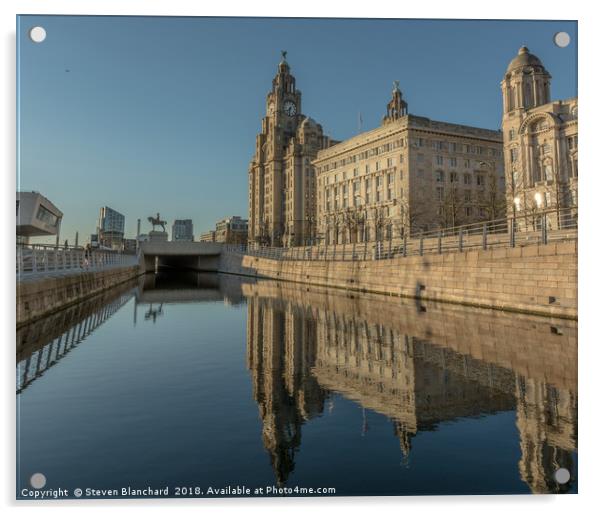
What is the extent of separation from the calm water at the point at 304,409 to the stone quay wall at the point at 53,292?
107cm

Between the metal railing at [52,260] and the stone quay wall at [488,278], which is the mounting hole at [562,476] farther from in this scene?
the stone quay wall at [488,278]

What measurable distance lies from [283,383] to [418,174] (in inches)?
3237

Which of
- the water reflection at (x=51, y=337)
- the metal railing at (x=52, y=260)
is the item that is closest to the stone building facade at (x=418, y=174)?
the metal railing at (x=52, y=260)

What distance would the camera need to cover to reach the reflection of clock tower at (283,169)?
14450 centimetres

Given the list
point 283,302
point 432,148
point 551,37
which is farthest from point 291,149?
point 551,37

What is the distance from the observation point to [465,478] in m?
6.10

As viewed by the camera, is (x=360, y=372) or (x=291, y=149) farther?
(x=291, y=149)

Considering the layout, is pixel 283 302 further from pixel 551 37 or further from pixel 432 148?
pixel 432 148

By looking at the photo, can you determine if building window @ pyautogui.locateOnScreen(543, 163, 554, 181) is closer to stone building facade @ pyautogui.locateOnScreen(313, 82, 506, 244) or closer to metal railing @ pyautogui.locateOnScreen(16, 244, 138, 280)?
stone building facade @ pyautogui.locateOnScreen(313, 82, 506, 244)

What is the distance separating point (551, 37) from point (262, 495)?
8.01 meters

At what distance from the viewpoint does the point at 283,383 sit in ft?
35.6

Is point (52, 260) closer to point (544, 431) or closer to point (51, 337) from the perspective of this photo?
point (51, 337)

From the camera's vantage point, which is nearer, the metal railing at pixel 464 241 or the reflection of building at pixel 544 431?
the reflection of building at pixel 544 431

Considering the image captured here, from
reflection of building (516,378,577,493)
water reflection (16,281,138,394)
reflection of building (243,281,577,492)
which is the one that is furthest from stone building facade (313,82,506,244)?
reflection of building (516,378,577,493)
